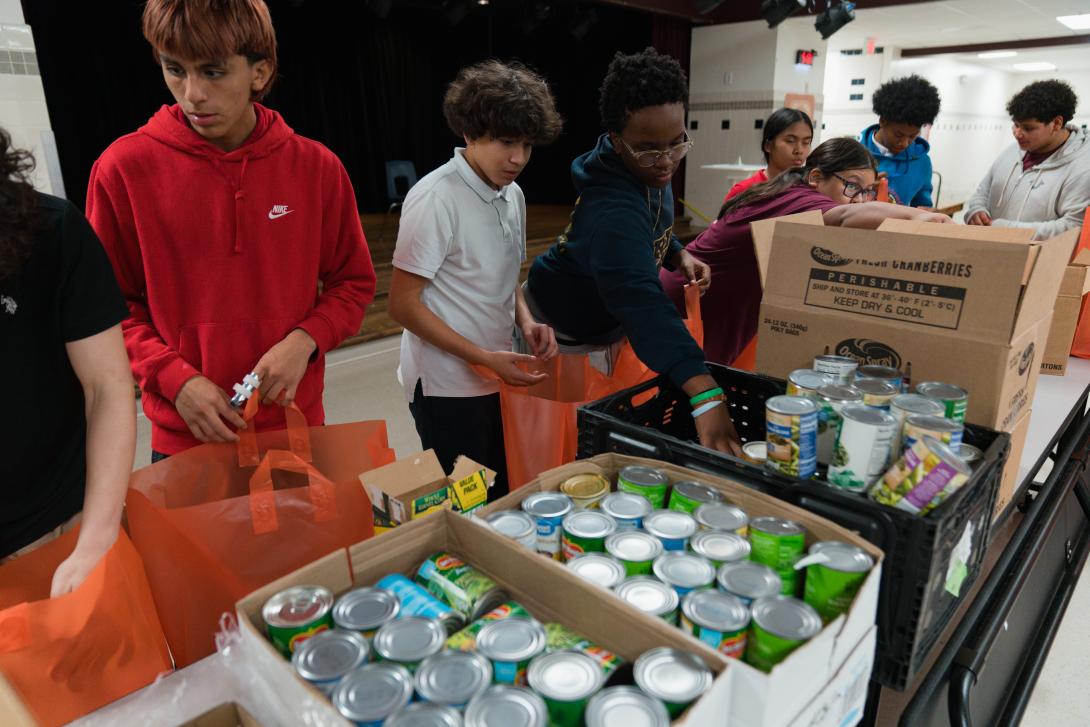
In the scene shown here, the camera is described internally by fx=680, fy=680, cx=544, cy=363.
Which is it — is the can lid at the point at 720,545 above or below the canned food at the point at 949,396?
below

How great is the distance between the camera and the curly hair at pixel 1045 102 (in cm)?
283

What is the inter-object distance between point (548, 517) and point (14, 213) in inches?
31.8

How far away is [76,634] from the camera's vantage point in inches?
30.7

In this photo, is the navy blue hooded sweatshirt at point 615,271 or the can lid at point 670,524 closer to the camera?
the can lid at point 670,524

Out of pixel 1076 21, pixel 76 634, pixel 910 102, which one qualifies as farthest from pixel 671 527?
pixel 1076 21

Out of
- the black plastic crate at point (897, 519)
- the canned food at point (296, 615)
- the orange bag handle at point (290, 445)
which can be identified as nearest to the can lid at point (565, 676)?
the canned food at point (296, 615)

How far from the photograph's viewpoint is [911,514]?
80cm

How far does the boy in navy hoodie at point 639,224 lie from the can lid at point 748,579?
37 centimetres

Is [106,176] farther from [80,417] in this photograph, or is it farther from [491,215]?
[491,215]

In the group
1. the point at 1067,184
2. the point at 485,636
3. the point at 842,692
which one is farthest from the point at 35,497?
the point at 1067,184

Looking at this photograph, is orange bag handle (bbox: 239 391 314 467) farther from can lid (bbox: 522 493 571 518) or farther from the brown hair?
the brown hair

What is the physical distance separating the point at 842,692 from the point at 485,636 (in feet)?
1.21

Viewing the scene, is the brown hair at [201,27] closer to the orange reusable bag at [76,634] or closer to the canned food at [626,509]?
the orange reusable bag at [76,634]

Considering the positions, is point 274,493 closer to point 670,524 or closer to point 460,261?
point 670,524
